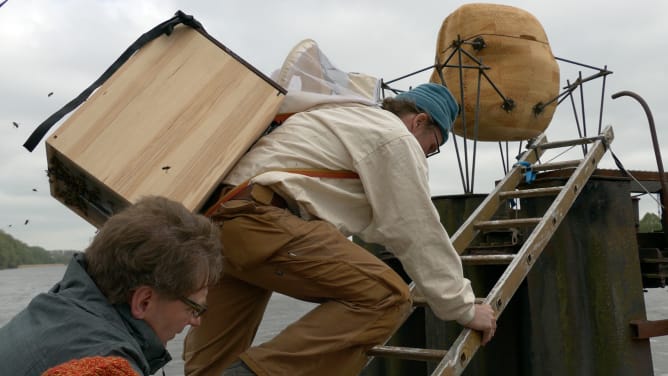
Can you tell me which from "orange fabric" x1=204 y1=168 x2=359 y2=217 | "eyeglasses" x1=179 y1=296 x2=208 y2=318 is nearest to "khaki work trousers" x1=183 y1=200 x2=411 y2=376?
"orange fabric" x1=204 y1=168 x2=359 y2=217

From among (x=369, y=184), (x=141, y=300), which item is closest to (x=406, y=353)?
(x=369, y=184)

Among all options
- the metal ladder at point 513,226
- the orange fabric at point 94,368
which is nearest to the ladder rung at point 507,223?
the metal ladder at point 513,226

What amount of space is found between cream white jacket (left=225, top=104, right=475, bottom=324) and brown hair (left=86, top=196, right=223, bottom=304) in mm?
1199

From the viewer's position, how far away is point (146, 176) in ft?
9.37

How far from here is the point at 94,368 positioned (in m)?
1.41

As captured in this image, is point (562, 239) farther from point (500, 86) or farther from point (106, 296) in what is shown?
point (106, 296)

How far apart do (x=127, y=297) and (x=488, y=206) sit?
155 inches

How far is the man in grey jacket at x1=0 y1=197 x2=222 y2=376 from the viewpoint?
1579mm

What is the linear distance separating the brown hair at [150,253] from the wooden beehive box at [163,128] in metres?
1.02

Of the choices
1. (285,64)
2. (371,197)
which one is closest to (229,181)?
(371,197)

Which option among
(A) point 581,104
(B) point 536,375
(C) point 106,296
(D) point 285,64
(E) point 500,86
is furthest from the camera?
(E) point 500,86

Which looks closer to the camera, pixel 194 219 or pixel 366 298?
pixel 194 219

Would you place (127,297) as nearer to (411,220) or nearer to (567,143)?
(411,220)

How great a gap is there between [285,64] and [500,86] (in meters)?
4.54
